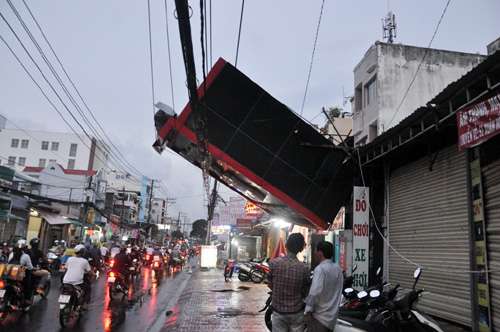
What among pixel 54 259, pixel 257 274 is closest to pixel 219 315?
pixel 257 274

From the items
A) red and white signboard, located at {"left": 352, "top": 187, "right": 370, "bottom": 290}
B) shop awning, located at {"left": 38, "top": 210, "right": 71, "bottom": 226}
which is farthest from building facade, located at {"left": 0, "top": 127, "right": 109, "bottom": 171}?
red and white signboard, located at {"left": 352, "top": 187, "right": 370, "bottom": 290}

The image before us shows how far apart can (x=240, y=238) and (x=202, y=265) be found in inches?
685

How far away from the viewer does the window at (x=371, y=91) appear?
2103 centimetres

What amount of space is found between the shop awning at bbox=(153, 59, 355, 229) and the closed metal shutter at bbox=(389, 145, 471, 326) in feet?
7.02

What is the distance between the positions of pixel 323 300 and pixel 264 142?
700cm

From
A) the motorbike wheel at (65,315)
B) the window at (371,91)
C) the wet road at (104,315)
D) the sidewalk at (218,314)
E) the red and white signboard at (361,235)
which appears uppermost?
the window at (371,91)

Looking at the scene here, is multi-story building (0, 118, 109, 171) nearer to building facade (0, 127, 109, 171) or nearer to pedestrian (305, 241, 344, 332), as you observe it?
building facade (0, 127, 109, 171)

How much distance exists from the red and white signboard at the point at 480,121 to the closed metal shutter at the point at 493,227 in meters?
0.96

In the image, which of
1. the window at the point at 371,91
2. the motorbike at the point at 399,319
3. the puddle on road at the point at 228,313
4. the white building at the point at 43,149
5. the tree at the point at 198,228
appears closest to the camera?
the motorbike at the point at 399,319

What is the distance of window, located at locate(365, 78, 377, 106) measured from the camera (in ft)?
69.0

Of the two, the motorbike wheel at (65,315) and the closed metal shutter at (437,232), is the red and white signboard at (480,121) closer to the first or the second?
the closed metal shutter at (437,232)

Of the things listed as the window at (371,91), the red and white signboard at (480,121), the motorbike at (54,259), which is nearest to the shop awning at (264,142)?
the red and white signboard at (480,121)

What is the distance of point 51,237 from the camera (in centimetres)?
3866

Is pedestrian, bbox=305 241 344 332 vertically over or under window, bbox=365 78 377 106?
under
